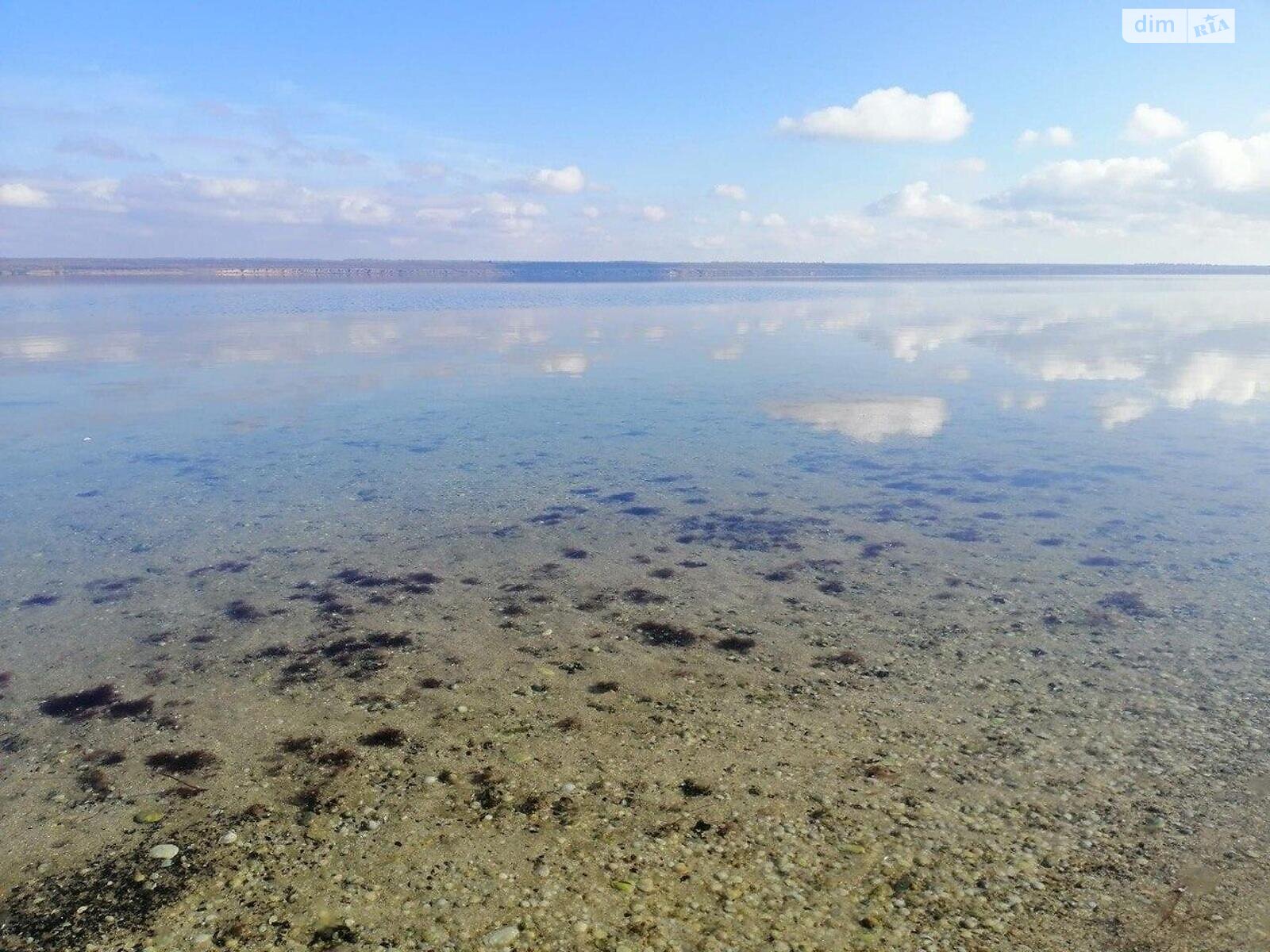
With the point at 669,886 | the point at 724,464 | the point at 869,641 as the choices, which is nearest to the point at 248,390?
the point at 724,464

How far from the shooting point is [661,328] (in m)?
56.6

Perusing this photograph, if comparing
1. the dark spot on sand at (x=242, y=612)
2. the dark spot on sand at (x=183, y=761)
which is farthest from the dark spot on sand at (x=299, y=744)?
the dark spot on sand at (x=242, y=612)

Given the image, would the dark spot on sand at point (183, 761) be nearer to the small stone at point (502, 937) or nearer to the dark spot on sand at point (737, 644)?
the small stone at point (502, 937)

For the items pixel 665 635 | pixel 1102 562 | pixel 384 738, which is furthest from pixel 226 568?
pixel 1102 562

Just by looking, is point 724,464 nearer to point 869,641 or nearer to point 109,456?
point 869,641

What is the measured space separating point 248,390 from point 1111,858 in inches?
1151

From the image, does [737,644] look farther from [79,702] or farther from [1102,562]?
[79,702]

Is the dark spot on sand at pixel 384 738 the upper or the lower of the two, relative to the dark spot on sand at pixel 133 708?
lower

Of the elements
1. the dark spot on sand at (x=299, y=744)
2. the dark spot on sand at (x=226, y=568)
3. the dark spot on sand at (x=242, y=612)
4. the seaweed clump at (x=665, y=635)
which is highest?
the dark spot on sand at (x=226, y=568)

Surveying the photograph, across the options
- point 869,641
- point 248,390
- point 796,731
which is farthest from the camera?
point 248,390

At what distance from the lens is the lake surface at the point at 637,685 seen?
21.1ft

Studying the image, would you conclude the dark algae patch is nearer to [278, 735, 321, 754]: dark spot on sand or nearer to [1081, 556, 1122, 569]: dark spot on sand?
[278, 735, 321, 754]: dark spot on sand

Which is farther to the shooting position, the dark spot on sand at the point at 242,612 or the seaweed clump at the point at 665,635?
the dark spot on sand at the point at 242,612

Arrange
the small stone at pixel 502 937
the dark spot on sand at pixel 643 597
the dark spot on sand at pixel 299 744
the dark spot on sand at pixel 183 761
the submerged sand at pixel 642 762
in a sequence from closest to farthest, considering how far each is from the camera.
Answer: the small stone at pixel 502 937 → the submerged sand at pixel 642 762 → the dark spot on sand at pixel 183 761 → the dark spot on sand at pixel 299 744 → the dark spot on sand at pixel 643 597
